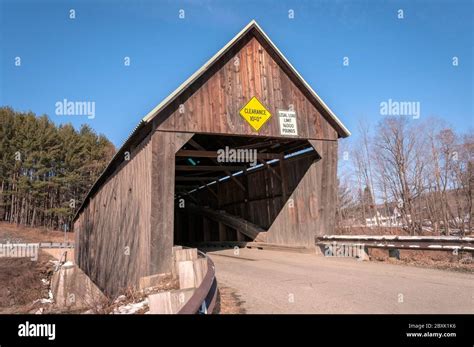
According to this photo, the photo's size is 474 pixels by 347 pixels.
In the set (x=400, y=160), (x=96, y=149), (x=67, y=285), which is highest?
(x=96, y=149)

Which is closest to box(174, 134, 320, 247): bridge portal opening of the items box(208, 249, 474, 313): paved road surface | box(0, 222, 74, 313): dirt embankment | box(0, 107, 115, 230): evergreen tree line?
box(208, 249, 474, 313): paved road surface

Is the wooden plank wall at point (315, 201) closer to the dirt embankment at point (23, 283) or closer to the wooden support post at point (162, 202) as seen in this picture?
the wooden support post at point (162, 202)

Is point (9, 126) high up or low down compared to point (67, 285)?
up

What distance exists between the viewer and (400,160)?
112ft

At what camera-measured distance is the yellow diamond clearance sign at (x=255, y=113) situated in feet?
39.0

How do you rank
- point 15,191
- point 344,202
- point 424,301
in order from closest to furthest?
point 424,301 → point 344,202 → point 15,191

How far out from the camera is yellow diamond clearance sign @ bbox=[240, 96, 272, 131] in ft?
39.0

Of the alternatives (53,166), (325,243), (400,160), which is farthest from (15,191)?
(325,243)

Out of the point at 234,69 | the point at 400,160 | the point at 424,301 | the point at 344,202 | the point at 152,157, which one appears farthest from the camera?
the point at 344,202

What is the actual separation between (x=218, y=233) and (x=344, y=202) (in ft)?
78.9

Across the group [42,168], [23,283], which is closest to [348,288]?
[23,283]

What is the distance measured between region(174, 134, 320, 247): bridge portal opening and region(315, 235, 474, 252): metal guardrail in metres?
3.26

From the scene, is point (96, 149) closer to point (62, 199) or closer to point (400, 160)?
point (62, 199)

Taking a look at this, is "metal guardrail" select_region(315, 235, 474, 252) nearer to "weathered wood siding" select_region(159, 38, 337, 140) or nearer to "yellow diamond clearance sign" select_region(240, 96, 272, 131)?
"weathered wood siding" select_region(159, 38, 337, 140)
